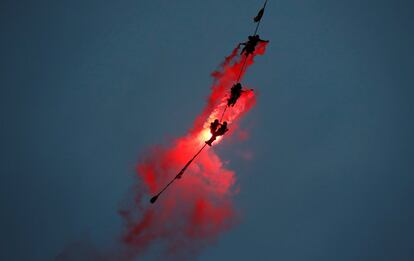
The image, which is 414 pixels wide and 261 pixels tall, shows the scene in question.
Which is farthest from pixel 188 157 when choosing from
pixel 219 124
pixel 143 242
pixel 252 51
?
pixel 252 51

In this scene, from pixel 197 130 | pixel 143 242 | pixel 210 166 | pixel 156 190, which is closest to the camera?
pixel 197 130

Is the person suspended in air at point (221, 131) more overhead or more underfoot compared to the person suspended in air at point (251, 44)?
more underfoot

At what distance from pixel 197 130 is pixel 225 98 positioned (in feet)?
18.0

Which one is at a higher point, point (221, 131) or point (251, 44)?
point (251, 44)

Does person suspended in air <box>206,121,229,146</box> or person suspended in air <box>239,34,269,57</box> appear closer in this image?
person suspended in air <box>239,34,269,57</box>

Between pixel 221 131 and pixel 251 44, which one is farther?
pixel 221 131

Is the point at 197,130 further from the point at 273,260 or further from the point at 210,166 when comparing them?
the point at 273,260

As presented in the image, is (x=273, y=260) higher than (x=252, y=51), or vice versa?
(x=273, y=260)

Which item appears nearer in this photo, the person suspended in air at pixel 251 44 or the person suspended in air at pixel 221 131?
the person suspended in air at pixel 251 44

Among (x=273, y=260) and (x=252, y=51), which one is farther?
(x=273, y=260)

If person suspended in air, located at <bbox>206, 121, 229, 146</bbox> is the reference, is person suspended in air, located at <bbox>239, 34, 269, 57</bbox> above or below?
above

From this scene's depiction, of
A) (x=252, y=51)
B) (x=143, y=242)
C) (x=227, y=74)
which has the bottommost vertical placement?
(x=143, y=242)

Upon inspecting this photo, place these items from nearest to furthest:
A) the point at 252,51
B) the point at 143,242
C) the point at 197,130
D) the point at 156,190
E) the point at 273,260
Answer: the point at 252,51 < the point at 197,130 < the point at 143,242 < the point at 156,190 < the point at 273,260

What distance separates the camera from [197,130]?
3675cm
